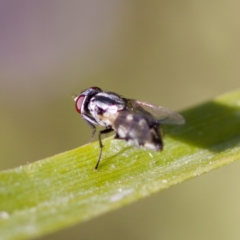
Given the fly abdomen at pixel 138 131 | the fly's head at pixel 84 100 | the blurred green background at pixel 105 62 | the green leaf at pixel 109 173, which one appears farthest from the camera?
the blurred green background at pixel 105 62

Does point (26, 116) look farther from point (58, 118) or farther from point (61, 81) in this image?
point (61, 81)

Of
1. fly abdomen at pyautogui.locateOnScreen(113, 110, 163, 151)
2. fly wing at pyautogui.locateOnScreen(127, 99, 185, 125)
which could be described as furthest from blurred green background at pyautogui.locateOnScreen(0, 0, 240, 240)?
fly abdomen at pyautogui.locateOnScreen(113, 110, 163, 151)

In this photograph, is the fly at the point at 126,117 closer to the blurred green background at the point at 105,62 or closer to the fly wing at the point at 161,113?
the fly wing at the point at 161,113

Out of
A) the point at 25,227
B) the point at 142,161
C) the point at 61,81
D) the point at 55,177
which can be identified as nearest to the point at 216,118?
the point at 142,161

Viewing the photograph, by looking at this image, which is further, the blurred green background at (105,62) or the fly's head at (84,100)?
the blurred green background at (105,62)

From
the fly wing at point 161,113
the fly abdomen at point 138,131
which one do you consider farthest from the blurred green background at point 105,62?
the fly abdomen at point 138,131

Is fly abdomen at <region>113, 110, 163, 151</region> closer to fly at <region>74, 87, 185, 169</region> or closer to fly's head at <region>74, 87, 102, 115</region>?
fly at <region>74, 87, 185, 169</region>
